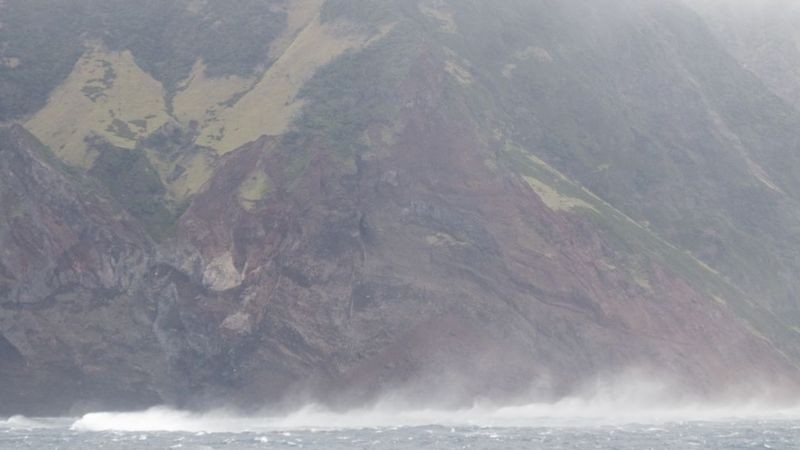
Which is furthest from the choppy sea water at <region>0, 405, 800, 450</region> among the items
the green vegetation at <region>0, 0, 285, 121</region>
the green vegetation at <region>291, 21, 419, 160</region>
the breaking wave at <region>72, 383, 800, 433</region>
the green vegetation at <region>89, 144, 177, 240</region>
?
the green vegetation at <region>0, 0, 285, 121</region>

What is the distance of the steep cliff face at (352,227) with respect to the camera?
11019 cm

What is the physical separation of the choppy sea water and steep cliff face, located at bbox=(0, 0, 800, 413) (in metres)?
2.69

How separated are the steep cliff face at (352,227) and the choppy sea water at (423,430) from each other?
2695 millimetres

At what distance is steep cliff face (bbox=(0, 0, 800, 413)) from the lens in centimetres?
11019

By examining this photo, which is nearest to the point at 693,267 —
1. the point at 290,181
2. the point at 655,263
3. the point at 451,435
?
the point at 655,263

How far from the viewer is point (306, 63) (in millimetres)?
131125

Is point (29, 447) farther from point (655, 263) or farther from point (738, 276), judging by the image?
point (738, 276)

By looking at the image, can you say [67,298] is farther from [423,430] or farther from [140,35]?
[140,35]

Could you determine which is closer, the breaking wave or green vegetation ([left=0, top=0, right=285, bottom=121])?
the breaking wave

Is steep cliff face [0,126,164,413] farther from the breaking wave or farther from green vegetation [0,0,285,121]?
green vegetation [0,0,285,121]

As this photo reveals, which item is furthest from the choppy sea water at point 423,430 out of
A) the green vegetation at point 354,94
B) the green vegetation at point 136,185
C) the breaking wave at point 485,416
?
the green vegetation at point 354,94

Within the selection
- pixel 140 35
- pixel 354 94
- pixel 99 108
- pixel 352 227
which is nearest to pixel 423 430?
pixel 352 227

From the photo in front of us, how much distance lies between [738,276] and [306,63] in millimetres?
43243

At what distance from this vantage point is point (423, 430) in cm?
9206
